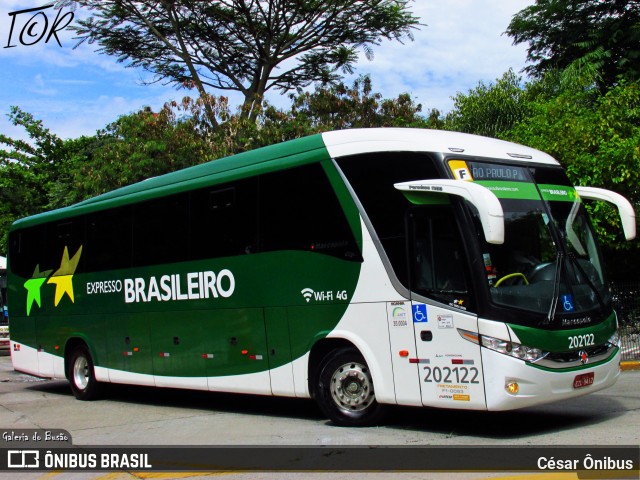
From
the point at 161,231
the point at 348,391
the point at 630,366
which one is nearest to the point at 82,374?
the point at 161,231

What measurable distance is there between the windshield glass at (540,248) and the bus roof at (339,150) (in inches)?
11.2

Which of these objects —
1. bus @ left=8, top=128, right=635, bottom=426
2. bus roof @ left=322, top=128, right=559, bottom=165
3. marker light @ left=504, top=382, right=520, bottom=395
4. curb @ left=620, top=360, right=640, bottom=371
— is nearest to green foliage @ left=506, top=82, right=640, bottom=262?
curb @ left=620, top=360, right=640, bottom=371

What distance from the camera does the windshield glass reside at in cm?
819

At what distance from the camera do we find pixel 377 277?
9.02m

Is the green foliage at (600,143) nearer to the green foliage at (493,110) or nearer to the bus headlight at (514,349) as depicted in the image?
the green foliage at (493,110)

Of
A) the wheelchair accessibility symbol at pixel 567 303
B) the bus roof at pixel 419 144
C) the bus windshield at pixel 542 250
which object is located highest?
the bus roof at pixel 419 144

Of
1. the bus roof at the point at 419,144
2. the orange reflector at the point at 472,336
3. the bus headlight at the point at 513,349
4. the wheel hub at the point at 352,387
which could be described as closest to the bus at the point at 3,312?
the wheel hub at the point at 352,387

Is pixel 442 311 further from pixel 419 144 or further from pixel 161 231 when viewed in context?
pixel 161 231

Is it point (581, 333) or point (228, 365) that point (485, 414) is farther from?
point (228, 365)

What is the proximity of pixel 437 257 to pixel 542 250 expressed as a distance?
1.14m

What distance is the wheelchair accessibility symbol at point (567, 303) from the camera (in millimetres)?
8273

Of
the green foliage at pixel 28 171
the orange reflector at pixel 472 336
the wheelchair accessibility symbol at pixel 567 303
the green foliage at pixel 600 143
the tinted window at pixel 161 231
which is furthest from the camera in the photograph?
the green foliage at pixel 28 171

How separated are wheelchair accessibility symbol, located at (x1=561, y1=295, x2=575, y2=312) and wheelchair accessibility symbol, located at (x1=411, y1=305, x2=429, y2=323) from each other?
145 centimetres

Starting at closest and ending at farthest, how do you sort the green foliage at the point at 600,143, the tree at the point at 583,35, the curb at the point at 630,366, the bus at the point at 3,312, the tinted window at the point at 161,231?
the tinted window at the point at 161,231, the curb at the point at 630,366, the green foliage at the point at 600,143, the tree at the point at 583,35, the bus at the point at 3,312
